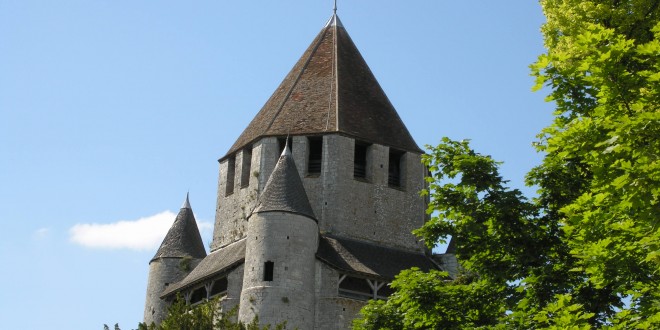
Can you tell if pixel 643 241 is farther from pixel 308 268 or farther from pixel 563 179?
pixel 308 268

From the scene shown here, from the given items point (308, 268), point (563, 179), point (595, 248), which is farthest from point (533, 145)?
point (308, 268)

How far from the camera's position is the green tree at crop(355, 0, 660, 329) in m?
10.6

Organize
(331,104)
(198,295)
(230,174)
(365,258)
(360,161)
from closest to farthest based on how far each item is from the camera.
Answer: (365,258), (198,295), (360,161), (331,104), (230,174)

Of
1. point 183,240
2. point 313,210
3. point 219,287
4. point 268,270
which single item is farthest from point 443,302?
point 183,240

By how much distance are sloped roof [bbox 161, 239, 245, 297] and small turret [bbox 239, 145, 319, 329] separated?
1.14 m

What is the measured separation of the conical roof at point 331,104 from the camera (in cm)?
3027

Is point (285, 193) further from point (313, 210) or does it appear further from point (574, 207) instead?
point (574, 207)

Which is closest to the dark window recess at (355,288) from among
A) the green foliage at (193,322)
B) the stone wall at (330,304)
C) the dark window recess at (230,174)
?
the stone wall at (330,304)

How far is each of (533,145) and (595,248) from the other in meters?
5.40

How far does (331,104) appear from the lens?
30.9 m

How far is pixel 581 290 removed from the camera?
13.4m

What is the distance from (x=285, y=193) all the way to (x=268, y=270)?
2.35m

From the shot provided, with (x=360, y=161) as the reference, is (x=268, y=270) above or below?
below

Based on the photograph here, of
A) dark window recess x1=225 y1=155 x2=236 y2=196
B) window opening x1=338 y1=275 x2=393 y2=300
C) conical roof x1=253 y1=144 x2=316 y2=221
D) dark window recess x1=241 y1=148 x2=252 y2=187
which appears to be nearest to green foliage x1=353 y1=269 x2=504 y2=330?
conical roof x1=253 y1=144 x2=316 y2=221
